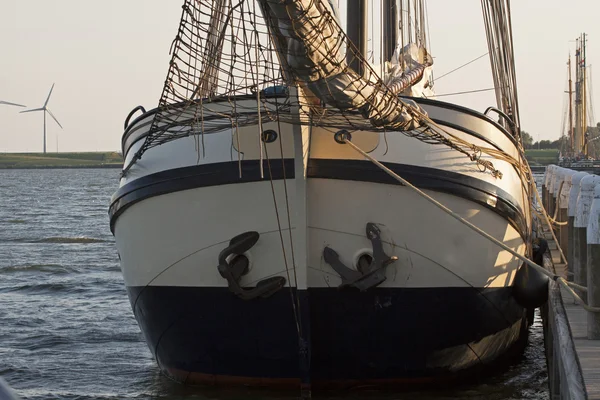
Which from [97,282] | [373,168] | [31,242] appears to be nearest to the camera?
[373,168]

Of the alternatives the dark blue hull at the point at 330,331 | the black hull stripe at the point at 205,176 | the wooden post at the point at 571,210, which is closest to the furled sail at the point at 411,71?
the wooden post at the point at 571,210

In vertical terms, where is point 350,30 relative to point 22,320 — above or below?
above

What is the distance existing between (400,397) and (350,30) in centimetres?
384

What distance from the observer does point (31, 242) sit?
3231 cm

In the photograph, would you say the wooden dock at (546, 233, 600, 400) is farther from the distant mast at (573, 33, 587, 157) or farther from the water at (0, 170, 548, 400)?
the distant mast at (573, 33, 587, 157)

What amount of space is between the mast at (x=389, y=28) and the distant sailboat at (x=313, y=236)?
7603mm

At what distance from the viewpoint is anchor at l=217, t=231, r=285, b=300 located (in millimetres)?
8898

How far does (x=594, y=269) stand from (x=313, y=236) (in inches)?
96.0

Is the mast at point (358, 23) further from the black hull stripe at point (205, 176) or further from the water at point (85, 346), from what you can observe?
the water at point (85, 346)

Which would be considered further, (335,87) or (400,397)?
(400,397)

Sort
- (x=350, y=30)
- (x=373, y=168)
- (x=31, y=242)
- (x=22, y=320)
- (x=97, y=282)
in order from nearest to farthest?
(x=373, y=168), (x=350, y=30), (x=22, y=320), (x=97, y=282), (x=31, y=242)

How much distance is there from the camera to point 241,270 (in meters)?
8.97

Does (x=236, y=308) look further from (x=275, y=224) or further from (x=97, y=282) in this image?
(x=97, y=282)

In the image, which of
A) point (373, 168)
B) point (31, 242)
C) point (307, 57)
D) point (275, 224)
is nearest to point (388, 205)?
point (373, 168)
